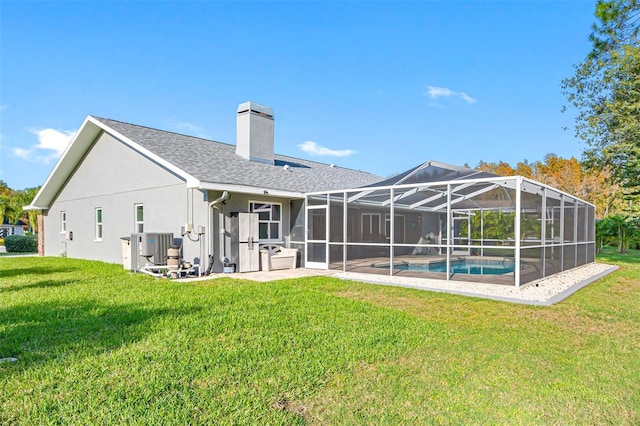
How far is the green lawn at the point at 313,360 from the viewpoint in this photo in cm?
310

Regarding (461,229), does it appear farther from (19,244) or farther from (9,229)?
(9,229)

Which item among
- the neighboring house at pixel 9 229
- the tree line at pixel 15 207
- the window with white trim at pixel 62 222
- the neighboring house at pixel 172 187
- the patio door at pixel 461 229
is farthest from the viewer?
the neighboring house at pixel 9 229

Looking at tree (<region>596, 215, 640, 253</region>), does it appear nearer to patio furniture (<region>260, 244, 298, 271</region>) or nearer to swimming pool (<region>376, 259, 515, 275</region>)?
swimming pool (<region>376, 259, 515, 275</region>)

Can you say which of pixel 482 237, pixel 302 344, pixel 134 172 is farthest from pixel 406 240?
pixel 302 344

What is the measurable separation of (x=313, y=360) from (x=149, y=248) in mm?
8485

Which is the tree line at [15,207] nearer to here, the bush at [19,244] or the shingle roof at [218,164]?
the bush at [19,244]

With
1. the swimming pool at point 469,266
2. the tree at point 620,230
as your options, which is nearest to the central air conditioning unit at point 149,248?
the swimming pool at point 469,266

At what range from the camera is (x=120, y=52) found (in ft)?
42.3

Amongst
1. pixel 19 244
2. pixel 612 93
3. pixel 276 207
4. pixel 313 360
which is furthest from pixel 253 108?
pixel 19 244

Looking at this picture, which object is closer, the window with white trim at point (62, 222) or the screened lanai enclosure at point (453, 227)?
the screened lanai enclosure at point (453, 227)

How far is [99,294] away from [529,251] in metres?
9.90

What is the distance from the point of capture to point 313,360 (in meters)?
4.14

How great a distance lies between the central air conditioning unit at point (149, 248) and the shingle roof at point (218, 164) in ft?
7.08

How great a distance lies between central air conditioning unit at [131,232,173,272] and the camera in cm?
1115
